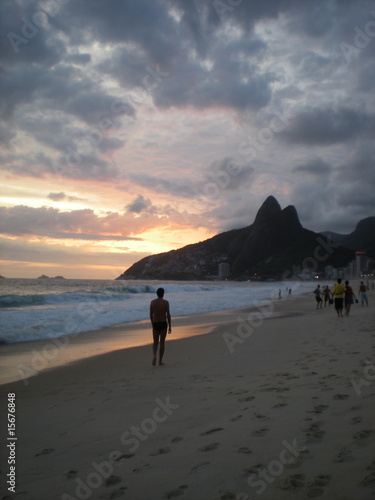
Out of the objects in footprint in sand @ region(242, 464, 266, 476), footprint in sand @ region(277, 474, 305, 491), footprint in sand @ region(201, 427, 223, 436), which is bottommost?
footprint in sand @ region(201, 427, 223, 436)

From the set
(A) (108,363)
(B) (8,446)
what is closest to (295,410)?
(B) (8,446)

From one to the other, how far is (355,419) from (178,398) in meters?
2.53

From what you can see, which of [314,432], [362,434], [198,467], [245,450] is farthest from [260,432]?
→ [362,434]

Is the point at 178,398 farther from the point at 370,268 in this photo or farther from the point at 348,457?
the point at 370,268

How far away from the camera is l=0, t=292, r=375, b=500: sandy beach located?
9.59ft

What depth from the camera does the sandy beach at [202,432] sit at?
9.59 feet

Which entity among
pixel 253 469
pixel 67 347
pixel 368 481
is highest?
pixel 368 481

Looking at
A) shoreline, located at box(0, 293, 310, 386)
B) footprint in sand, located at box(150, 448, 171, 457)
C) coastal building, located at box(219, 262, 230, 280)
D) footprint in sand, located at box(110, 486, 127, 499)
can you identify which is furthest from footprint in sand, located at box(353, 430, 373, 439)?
coastal building, located at box(219, 262, 230, 280)

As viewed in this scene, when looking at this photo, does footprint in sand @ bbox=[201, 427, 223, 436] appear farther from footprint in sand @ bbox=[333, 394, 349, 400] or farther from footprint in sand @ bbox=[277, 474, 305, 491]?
footprint in sand @ bbox=[333, 394, 349, 400]

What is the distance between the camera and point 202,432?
392 cm

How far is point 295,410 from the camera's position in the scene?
13.8 ft

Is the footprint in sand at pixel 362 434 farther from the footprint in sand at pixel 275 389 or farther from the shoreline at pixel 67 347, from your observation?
the shoreline at pixel 67 347

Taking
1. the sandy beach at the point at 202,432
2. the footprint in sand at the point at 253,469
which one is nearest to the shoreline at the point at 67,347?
the sandy beach at the point at 202,432

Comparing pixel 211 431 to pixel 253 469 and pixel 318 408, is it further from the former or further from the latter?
pixel 318 408
